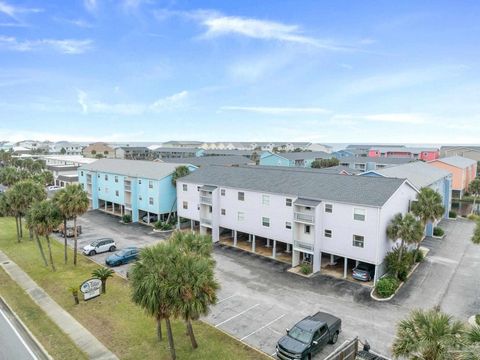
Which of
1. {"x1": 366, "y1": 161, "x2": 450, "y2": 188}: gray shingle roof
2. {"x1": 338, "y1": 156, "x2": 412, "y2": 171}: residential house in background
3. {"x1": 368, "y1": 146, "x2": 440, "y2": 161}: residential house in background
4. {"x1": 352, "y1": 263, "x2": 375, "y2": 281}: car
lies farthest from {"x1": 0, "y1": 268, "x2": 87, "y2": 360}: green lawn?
{"x1": 368, "y1": 146, "x2": 440, "y2": 161}: residential house in background

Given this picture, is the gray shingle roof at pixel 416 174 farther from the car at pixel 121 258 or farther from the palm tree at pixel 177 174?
the car at pixel 121 258

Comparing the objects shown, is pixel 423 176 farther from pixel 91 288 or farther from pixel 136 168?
pixel 136 168

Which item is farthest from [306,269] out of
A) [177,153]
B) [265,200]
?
[177,153]

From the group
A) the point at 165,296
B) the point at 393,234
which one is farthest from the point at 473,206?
the point at 165,296

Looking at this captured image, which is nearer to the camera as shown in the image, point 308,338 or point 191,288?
point 191,288

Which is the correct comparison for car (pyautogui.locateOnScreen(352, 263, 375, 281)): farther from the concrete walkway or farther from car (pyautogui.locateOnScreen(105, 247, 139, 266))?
car (pyautogui.locateOnScreen(105, 247, 139, 266))

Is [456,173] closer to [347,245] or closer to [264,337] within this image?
[347,245]

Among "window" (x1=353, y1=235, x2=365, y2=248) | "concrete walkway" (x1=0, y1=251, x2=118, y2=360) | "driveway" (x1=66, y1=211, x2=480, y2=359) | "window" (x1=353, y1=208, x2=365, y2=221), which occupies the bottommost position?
"driveway" (x1=66, y1=211, x2=480, y2=359)
